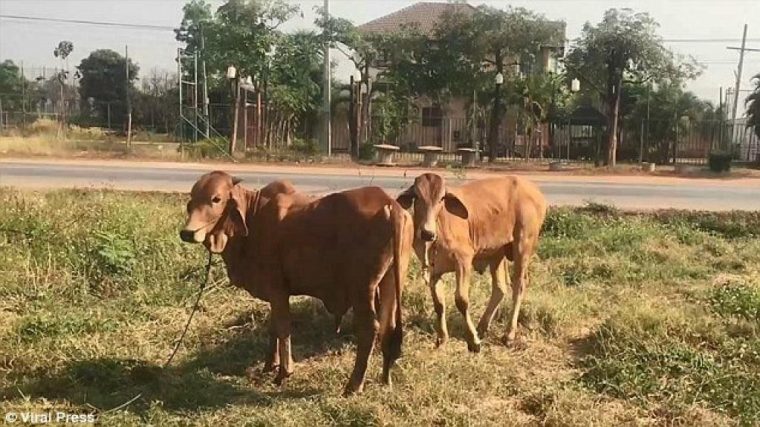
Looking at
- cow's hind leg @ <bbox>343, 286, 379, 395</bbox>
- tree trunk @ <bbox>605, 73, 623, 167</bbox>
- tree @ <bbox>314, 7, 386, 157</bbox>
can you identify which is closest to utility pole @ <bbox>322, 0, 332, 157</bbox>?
tree @ <bbox>314, 7, 386, 157</bbox>

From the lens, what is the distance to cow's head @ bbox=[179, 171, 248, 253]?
5.61 m

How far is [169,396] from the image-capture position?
572 cm

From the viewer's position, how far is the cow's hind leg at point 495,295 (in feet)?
24.8

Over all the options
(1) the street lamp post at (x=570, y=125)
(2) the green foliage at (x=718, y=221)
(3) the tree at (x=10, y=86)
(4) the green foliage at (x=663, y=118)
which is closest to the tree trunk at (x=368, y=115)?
(1) the street lamp post at (x=570, y=125)

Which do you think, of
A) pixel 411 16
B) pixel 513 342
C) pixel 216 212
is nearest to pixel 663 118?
pixel 411 16

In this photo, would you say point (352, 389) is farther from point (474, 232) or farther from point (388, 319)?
point (474, 232)

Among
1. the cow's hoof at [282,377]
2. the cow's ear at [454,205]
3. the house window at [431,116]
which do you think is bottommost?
the cow's hoof at [282,377]

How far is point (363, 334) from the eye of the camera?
5.68 meters

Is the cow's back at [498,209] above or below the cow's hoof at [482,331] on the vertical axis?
above

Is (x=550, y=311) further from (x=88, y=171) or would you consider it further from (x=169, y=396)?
(x=88, y=171)

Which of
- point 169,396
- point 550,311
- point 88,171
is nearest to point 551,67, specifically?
point 88,171

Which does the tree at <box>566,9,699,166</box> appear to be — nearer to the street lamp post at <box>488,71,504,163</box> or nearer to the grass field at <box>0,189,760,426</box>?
the street lamp post at <box>488,71,504,163</box>

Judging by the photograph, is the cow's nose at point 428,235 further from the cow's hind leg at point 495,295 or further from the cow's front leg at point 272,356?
the cow's hind leg at point 495,295

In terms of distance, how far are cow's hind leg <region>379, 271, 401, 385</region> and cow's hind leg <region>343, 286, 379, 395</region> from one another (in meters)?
0.12
